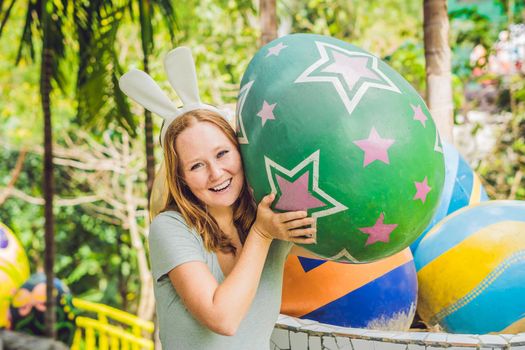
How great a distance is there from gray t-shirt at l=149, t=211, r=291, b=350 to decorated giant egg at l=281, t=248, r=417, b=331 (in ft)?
1.46

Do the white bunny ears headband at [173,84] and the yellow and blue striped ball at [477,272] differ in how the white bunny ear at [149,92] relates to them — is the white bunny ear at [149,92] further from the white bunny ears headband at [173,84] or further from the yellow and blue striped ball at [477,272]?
the yellow and blue striped ball at [477,272]

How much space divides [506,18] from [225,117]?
477 centimetres

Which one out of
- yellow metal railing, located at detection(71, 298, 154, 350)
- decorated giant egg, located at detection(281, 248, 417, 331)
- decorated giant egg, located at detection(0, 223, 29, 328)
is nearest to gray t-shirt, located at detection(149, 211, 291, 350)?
decorated giant egg, located at detection(281, 248, 417, 331)

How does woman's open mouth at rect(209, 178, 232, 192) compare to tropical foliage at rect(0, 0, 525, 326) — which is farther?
tropical foliage at rect(0, 0, 525, 326)

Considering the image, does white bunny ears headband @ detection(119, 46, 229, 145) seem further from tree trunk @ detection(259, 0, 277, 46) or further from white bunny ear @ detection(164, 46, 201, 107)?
tree trunk @ detection(259, 0, 277, 46)

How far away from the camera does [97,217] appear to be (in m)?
7.73

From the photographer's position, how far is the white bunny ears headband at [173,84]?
1688 millimetres

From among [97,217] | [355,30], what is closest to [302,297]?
[97,217]

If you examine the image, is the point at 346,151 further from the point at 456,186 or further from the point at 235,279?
the point at 456,186

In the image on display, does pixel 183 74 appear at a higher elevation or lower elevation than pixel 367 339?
higher

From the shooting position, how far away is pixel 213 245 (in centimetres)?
162


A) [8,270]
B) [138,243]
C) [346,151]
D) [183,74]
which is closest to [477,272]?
[346,151]

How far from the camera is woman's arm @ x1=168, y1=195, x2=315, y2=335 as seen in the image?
143 cm

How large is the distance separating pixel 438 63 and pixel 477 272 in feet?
4.56
